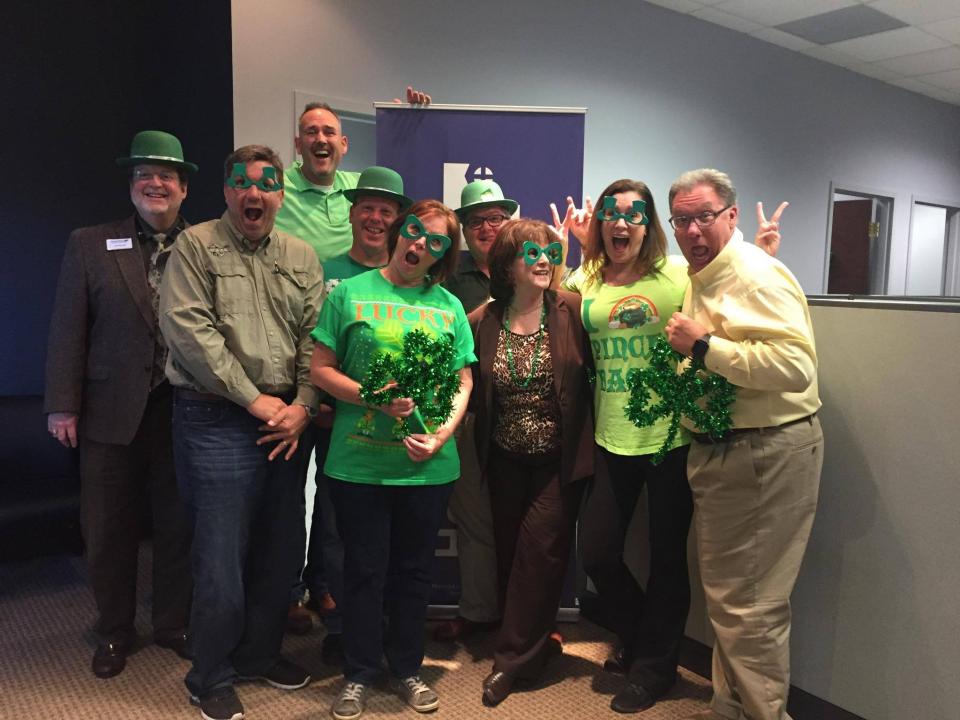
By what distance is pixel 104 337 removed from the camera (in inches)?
107

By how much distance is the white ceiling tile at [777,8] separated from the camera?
6.07 meters

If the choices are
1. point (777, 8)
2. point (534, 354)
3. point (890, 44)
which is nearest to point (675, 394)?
point (534, 354)

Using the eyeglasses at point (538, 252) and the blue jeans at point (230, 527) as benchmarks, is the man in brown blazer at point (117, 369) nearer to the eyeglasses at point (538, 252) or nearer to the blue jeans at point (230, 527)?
the blue jeans at point (230, 527)

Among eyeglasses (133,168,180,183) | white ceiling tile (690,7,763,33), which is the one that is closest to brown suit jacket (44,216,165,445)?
eyeglasses (133,168,180,183)

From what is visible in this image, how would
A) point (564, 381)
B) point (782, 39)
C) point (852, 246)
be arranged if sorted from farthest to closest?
point (852, 246) < point (782, 39) < point (564, 381)

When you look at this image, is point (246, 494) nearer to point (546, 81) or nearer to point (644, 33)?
point (546, 81)

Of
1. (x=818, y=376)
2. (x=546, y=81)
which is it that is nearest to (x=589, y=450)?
(x=818, y=376)

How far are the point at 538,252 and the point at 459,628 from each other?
1623 millimetres

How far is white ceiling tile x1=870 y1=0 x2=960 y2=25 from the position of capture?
6016 millimetres

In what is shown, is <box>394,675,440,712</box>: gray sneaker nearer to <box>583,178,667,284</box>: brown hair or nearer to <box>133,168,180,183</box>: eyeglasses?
<box>583,178,667,284</box>: brown hair

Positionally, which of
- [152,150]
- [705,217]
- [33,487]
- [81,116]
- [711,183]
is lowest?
[33,487]

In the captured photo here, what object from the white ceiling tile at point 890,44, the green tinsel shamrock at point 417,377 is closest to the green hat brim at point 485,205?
the green tinsel shamrock at point 417,377

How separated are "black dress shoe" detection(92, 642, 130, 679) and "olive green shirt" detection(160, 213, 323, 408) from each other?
3.92 ft

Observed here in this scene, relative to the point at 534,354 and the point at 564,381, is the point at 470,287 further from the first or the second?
the point at 564,381
